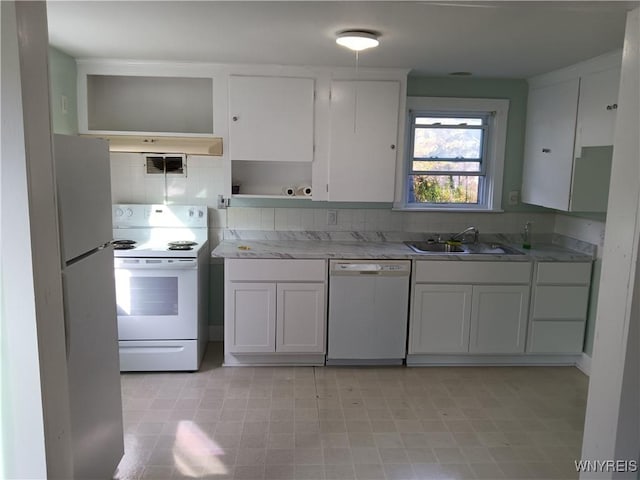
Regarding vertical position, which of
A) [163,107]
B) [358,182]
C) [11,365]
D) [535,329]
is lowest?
[535,329]

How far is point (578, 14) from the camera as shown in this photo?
7.54ft

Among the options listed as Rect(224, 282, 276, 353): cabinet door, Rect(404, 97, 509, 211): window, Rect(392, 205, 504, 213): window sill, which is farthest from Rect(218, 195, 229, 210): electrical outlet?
Rect(404, 97, 509, 211): window

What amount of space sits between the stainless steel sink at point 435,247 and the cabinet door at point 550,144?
0.73 m

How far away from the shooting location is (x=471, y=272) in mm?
3609

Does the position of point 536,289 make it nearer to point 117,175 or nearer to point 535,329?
point 535,329

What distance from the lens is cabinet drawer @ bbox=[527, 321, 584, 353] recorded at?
371cm

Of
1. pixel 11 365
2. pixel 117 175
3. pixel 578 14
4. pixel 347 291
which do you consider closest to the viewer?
pixel 11 365

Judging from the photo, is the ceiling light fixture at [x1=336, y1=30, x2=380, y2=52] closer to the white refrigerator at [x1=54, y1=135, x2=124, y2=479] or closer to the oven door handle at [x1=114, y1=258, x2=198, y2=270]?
the white refrigerator at [x1=54, y1=135, x2=124, y2=479]

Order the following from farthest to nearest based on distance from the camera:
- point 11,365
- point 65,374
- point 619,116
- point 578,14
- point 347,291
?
point 347,291, point 578,14, point 619,116, point 65,374, point 11,365

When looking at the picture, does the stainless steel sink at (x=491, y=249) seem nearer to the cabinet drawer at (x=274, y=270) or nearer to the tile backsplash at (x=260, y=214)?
the tile backsplash at (x=260, y=214)

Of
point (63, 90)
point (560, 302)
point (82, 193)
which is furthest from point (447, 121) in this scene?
point (82, 193)

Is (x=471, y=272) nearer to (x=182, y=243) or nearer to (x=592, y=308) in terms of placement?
(x=592, y=308)

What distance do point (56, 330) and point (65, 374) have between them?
6.6 inches

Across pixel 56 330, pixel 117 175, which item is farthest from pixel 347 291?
pixel 56 330
